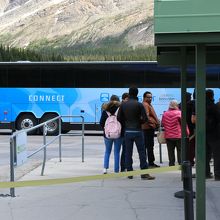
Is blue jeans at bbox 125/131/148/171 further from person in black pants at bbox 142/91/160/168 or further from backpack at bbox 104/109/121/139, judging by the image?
person in black pants at bbox 142/91/160/168

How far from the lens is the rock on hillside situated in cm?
13188

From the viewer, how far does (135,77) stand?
1013 inches

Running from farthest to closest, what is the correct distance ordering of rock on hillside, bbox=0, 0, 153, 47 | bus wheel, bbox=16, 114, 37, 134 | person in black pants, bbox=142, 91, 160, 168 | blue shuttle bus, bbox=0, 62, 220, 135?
rock on hillside, bbox=0, 0, 153, 47 < bus wheel, bbox=16, 114, 37, 134 < blue shuttle bus, bbox=0, 62, 220, 135 < person in black pants, bbox=142, 91, 160, 168

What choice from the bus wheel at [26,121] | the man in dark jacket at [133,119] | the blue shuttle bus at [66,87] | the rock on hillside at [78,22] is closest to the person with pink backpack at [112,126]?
the man in dark jacket at [133,119]

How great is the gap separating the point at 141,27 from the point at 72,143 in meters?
111

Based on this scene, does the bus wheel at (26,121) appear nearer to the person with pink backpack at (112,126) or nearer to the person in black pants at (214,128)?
the person with pink backpack at (112,126)

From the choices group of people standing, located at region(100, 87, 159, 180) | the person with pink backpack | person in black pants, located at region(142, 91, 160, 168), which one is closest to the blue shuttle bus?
person in black pants, located at region(142, 91, 160, 168)

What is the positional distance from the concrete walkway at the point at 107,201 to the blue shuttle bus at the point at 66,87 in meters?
14.0

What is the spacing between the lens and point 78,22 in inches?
5733

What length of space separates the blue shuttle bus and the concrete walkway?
1404 cm

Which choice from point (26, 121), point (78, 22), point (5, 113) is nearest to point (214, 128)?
point (26, 121)

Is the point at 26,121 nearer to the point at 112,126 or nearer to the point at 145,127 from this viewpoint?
the point at 145,127

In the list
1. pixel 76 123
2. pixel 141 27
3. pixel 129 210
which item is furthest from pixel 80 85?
pixel 141 27

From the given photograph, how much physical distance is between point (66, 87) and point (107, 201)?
17469 mm
